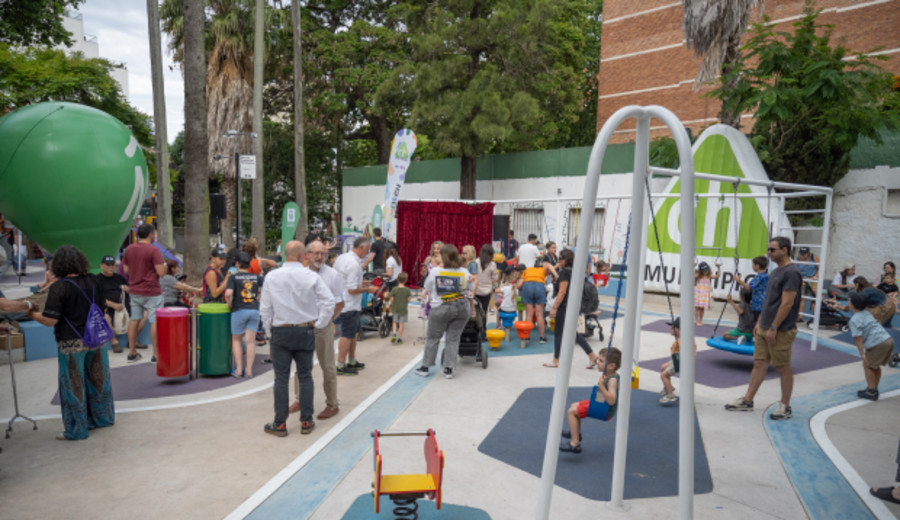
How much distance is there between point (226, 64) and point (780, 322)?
957 inches

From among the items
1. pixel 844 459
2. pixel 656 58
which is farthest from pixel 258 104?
pixel 656 58

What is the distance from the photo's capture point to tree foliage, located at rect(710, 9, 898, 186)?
42.0ft

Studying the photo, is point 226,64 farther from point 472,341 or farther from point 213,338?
point 472,341

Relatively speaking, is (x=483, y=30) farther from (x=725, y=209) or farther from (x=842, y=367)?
(x=842, y=367)

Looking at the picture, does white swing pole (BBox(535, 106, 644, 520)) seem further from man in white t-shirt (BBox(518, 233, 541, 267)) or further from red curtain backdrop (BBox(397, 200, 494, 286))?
red curtain backdrop (BBox(397, 200, 494, 286))

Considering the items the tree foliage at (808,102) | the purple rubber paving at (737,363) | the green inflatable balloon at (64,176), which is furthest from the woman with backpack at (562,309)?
the tree foliage at (808,102)

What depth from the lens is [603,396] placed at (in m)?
4.41

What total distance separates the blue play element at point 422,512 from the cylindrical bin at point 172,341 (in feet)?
13.0

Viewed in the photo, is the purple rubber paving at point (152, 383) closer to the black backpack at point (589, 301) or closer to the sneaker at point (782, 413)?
the black backpack at point (589, 301)

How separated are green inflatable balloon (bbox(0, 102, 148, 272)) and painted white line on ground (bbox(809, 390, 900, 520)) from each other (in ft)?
29.7

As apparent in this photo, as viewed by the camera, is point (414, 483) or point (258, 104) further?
point (258, 104)

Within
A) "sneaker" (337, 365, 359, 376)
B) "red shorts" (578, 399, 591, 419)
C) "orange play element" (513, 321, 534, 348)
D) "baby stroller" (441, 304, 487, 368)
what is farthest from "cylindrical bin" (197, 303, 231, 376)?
"red shorts" (578, 399, 591, 419)

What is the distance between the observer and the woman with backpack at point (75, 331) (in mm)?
5246

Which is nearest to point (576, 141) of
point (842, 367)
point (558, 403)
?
point (842, 367)
